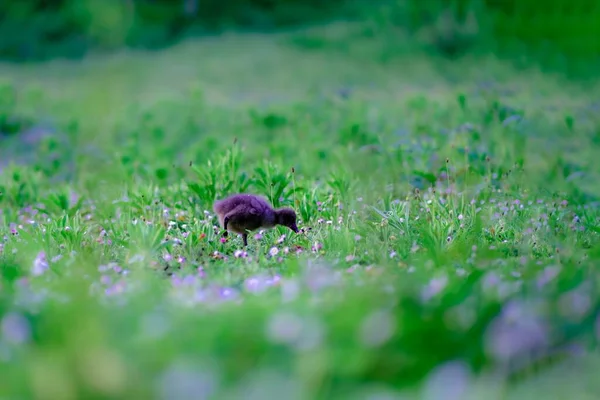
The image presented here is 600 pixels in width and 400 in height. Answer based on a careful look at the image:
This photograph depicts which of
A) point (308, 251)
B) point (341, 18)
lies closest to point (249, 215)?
point (308, 251)

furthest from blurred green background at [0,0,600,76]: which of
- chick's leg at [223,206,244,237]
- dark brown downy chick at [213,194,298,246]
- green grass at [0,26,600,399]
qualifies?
chick's leg at [223,206,244,237]

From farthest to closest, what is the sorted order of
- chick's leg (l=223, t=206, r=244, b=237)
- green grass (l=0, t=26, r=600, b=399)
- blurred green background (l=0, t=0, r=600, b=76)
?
blurred green background (l=0, t=0, r=600, b=76)
chick's leg (l=223, t=206, r=244, b=237)
green grass (l=0, t=26, r=600, b=399)

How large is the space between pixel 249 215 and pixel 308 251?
559mm

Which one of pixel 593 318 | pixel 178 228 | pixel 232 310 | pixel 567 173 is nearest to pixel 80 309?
pixel 232 310

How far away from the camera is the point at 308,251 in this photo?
5.90 meters

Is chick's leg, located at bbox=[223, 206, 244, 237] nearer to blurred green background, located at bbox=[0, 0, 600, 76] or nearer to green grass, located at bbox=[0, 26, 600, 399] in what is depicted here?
green grass, located at bbox=[0, 26, 600, 399]

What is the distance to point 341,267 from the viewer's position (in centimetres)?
527

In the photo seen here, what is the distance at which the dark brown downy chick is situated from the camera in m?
5.96

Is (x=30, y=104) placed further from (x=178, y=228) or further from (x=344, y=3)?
(x=344, y=3)

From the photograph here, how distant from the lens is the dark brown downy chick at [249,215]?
5.96 m

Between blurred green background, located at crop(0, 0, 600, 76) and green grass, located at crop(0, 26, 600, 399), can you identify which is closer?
green grass, located at crop(0, 26, 600, 399)

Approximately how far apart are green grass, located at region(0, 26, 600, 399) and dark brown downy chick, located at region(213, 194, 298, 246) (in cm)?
16

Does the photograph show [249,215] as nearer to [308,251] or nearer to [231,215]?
[231,215]

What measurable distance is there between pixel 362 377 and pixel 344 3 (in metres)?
22.8
